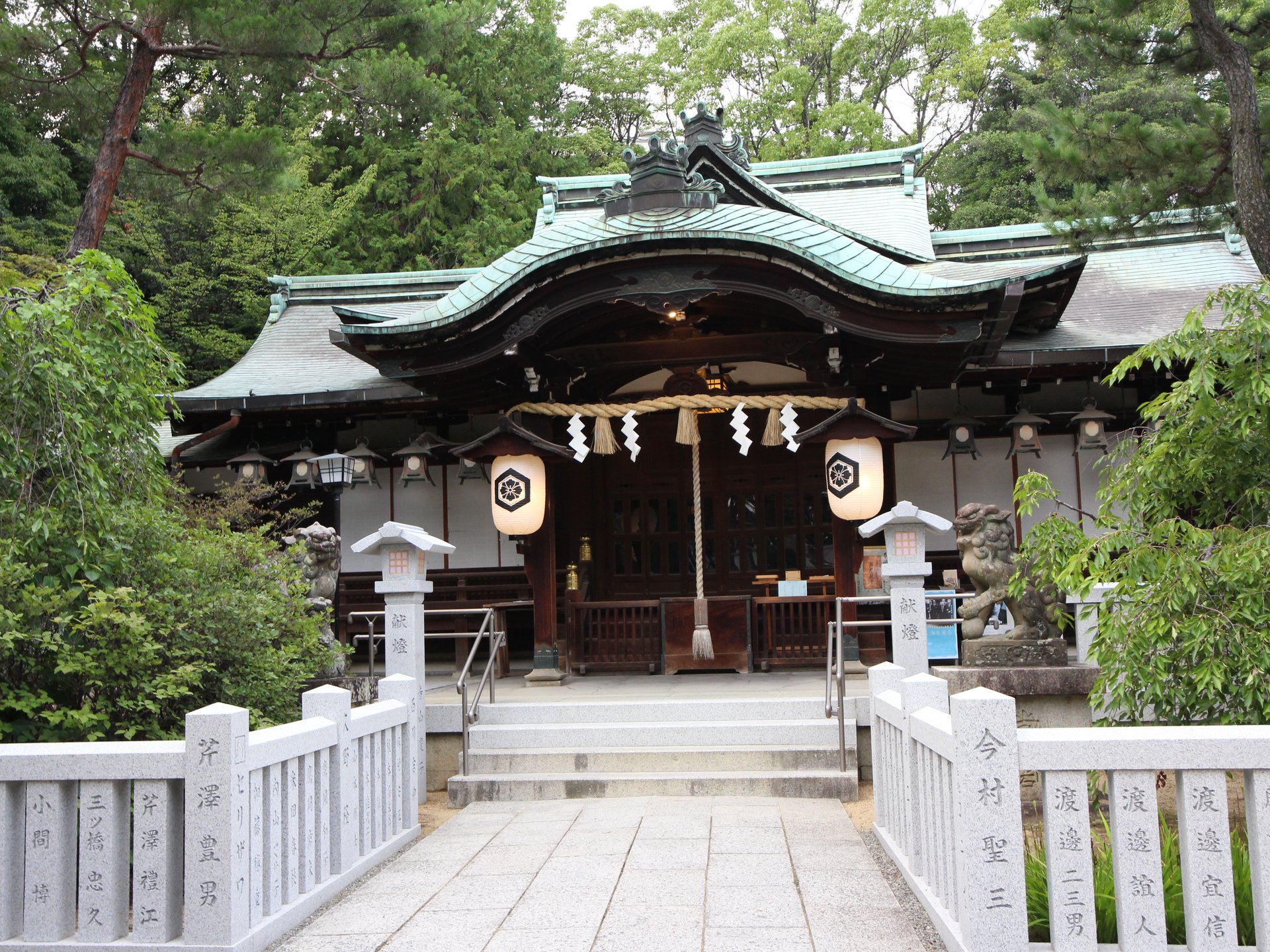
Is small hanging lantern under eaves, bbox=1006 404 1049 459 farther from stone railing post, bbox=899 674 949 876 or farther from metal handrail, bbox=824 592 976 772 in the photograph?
stone railing post, bbox=899 674 949 876

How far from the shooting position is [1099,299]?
42.3 ft

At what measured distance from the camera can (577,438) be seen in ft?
35.3

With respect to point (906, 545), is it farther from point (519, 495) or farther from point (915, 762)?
point (519, 495)

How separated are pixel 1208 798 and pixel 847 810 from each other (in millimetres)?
3512

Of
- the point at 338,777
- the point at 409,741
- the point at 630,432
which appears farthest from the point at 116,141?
the point at 338,777

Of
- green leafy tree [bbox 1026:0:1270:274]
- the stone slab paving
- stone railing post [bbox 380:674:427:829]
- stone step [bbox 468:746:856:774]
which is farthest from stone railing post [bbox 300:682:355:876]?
green leafy tree [bbox 1026:0:1270:274]

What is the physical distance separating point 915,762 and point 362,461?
8.52 meters

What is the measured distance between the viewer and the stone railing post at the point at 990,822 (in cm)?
378

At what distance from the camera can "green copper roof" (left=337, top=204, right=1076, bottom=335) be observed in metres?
9.53

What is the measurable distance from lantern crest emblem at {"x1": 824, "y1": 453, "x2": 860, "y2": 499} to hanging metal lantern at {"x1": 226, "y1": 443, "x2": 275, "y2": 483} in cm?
648

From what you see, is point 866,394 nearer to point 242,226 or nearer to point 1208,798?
point 1208,798

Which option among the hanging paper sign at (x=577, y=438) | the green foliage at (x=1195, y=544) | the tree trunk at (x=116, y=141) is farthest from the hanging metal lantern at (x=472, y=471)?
the green foliage at (x=1195, y=544)

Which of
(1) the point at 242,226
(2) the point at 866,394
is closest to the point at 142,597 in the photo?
(2) the point at 866,394

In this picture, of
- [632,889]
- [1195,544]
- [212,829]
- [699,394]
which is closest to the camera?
[212,829]
